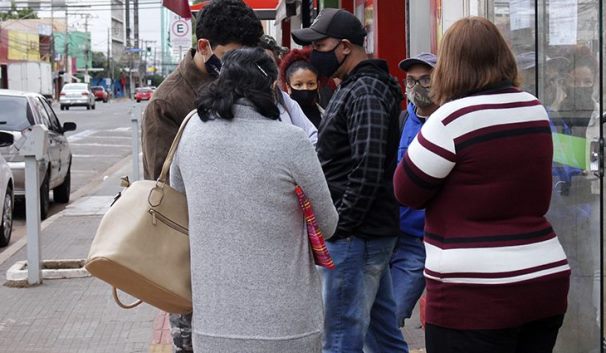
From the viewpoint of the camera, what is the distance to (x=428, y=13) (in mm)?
7578

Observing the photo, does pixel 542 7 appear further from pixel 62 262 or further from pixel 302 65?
pixel 62 262

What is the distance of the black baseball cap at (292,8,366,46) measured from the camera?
437 cm

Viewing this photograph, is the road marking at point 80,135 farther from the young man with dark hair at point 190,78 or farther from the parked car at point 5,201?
the young man with dark hair at point 190,78

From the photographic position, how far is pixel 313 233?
3311 mm

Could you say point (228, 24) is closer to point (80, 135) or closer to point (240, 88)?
point (240, 88)

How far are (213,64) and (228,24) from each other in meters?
0.21

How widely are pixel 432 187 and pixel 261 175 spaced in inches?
22.8

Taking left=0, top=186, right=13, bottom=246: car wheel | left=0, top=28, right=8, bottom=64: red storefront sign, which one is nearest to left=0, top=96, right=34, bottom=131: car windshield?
left=0, top=186, right=13, bottom=246: car wheel

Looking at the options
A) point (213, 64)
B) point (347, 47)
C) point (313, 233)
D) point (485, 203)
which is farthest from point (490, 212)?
point (347, 47)

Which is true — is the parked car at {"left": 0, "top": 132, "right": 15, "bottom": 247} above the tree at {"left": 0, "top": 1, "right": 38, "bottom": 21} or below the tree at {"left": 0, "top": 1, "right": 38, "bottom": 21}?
below

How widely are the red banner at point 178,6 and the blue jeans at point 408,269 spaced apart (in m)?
10.0

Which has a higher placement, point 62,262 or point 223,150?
point 223,150

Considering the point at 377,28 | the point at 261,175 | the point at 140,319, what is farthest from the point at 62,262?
the point at 261,175

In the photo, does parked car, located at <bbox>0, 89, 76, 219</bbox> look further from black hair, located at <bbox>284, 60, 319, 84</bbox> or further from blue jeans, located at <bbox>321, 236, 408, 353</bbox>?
blue jeans, located at <bbox>321, 236, 408, 353</bbox>
